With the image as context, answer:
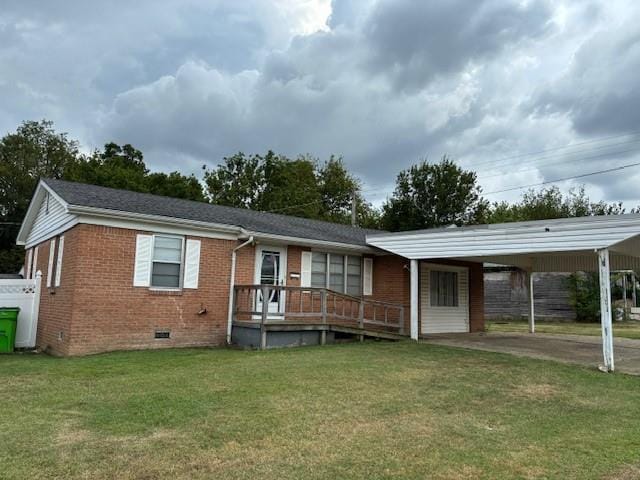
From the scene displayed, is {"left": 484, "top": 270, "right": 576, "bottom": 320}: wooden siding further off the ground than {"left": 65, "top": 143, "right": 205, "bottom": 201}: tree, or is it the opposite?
{"left": 65, "top": 143, "right": 205, "bottom": 201}: tree

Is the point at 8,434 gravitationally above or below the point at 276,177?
below

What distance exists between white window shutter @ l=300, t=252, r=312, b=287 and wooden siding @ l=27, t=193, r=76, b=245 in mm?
6159

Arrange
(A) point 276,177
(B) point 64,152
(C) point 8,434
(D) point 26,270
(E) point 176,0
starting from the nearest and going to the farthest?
(C) point 8,434 < (E) point 176,0 < (D) point 26,270 < (B) point 64,152 < (A) point 276,177

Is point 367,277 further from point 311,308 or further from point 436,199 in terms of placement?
point 436,199

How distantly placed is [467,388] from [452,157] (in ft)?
112

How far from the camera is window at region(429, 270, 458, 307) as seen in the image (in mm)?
16422

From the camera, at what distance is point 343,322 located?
45.6 ft

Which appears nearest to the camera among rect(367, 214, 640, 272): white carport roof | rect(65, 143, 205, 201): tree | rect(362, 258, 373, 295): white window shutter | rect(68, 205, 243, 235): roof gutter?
rect(367, 214, 640, 272): white carport roof

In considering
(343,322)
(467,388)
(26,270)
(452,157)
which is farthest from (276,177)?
(467,388)

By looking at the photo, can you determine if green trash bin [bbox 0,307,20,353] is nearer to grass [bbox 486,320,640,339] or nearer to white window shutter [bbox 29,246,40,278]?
white window shutter [bbox 29,246,40,278]

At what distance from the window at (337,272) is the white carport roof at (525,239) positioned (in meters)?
1.32

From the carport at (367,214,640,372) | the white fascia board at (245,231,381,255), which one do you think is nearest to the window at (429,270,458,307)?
the carport at (367,214,640,372)

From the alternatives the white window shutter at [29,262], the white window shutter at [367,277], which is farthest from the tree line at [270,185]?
the white window shutter at [367,277]

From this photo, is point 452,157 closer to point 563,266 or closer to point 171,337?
point 563,266
